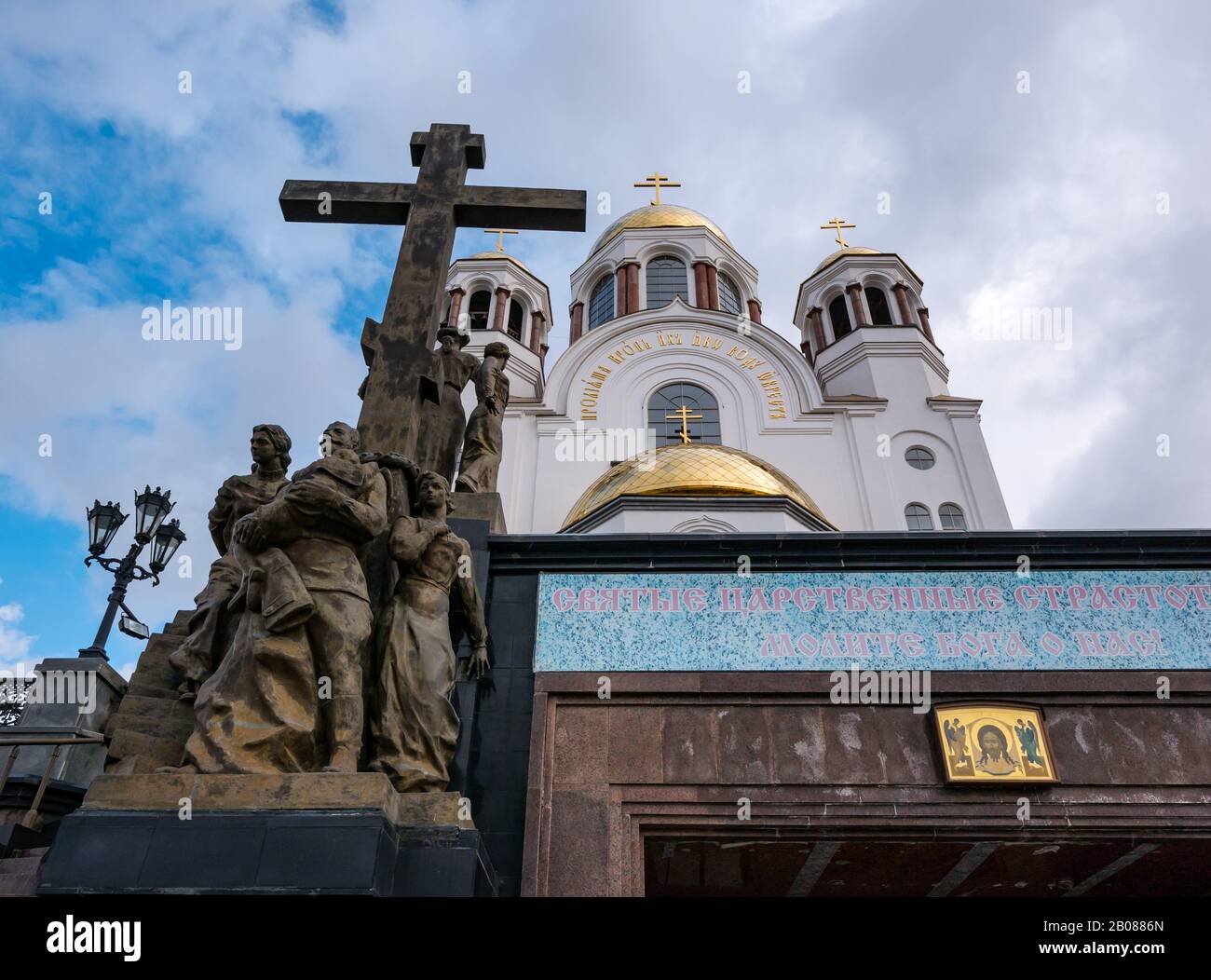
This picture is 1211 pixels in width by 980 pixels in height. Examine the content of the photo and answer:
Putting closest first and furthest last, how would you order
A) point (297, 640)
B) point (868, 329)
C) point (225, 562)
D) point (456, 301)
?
point (297, 640) < point (225, 562) < point (868, 329) < point (456, 301)

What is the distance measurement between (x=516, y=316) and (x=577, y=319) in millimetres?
2321

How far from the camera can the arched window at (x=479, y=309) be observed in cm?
2708

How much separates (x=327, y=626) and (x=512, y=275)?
976 inches

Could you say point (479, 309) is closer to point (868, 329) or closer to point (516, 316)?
point (516, 316)

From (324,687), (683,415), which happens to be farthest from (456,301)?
(324,687)

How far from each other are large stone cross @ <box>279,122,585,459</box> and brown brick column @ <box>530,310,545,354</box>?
20171 millimetres

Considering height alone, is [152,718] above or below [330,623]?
below

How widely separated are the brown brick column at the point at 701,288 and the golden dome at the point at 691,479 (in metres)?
10.6

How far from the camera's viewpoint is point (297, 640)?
13.6 ft

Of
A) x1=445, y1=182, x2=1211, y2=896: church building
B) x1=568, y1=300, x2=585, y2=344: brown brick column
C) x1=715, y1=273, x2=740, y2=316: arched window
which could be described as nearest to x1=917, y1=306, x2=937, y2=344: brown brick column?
x1=715, y1=273, x2=740, y2=316: arched window

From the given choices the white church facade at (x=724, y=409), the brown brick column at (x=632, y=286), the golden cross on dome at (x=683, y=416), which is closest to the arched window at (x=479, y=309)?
the white church facade at (x=724, y=409)

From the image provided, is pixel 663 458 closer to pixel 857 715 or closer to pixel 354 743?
pixel 857 715

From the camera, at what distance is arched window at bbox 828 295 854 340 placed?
27.3m

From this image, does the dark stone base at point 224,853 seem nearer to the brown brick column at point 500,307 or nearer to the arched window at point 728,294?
the brown brick column at point 500,307
